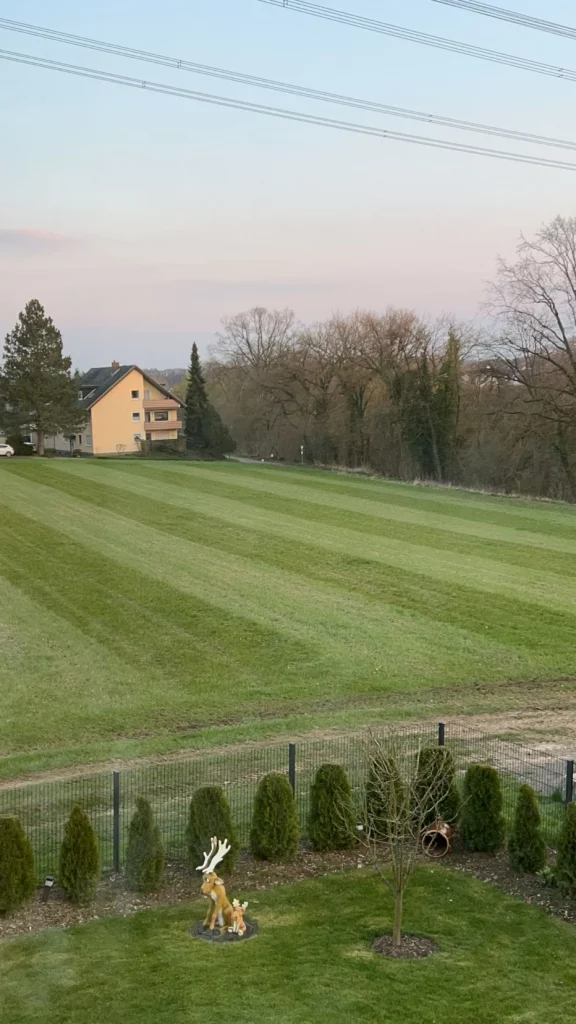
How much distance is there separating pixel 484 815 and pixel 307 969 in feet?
12.5

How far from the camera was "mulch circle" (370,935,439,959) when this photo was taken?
959 centimetres

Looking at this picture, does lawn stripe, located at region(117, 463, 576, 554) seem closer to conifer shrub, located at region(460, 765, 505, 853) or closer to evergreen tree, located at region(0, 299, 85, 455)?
evergreen tree, located at region(0, 299, 85, 455)

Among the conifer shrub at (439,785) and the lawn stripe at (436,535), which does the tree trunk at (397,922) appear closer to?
the conifer shrub at (439,785)

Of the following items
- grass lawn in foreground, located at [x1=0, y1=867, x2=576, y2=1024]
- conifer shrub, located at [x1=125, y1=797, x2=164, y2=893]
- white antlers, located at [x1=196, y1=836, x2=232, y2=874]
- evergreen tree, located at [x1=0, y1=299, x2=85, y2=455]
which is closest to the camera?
grass lawn in foreground, located at [x1=0, y1=867, x2=576, y2=1024]

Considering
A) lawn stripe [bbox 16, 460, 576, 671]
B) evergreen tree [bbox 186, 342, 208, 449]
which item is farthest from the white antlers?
evergreen tree [bbox 186, 342, 208, 449]

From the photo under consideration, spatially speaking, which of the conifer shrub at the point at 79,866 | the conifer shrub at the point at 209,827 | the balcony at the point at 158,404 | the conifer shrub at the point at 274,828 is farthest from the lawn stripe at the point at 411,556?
the balcony at the point at 158,404

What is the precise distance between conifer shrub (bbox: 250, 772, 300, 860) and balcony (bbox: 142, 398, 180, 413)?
77.8m

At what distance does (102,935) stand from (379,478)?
51.7 metres

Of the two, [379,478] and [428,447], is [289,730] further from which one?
[428,447]

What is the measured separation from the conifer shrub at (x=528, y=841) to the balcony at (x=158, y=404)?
7888cm

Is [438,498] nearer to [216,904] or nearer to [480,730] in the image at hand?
[480,730]

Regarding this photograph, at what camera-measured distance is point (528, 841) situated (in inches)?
456

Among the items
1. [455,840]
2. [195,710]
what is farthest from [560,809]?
[195,710]

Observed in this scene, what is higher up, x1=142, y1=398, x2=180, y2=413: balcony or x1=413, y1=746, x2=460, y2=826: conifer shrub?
x1=142, y1=398, x2=180, y2=413: balcony
